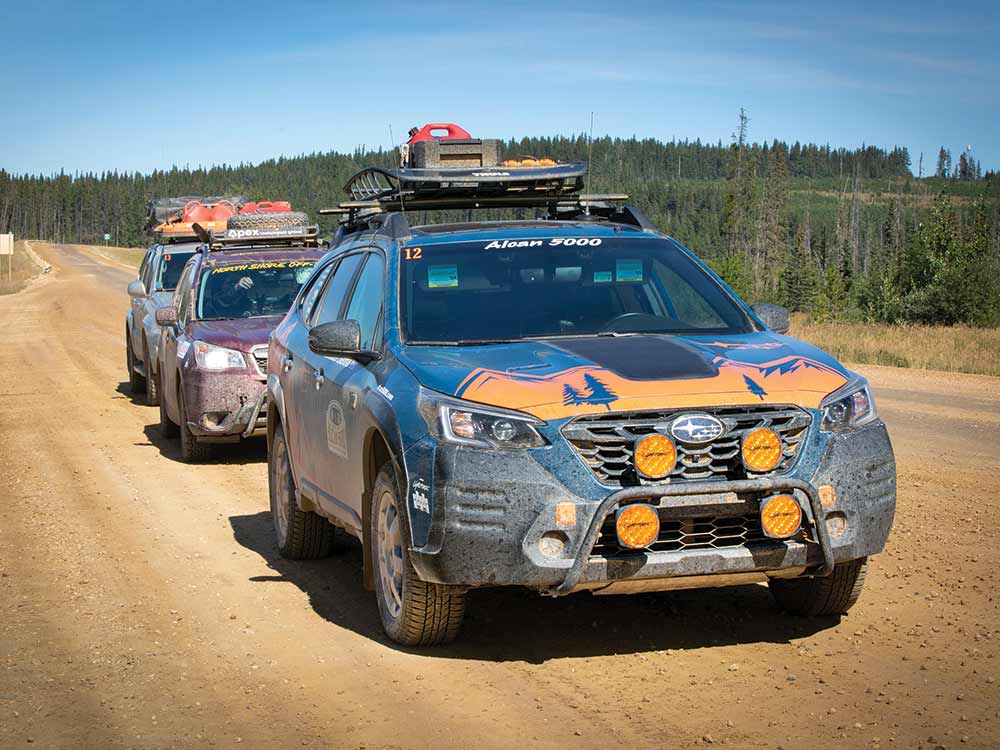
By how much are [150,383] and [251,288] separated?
403 centimetres

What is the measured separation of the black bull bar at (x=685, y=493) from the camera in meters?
5.10

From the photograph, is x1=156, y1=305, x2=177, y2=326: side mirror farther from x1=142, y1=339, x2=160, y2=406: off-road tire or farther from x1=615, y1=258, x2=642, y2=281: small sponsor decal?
x1=615, y1=258, x2=642, y2=281: small sponsor decal

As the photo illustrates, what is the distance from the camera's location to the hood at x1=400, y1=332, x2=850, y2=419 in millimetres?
5227

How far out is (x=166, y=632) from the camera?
640cm

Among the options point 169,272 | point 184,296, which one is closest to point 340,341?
point 184,296

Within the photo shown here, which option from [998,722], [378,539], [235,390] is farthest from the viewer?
[235,390]

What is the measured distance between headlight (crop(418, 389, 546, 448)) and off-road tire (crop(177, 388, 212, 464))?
7379 millimetres

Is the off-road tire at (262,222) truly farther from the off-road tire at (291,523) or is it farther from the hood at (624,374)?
the hood at (624,374)

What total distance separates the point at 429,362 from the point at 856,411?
1.82 m

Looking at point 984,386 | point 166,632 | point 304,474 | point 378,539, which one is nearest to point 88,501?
point 304,474

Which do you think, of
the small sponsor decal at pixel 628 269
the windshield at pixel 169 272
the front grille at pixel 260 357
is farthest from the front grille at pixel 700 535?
the windshield at pixel 169 272

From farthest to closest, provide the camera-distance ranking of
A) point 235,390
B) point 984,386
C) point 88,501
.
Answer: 1. point 984,386
2. point 235,390
3. point 88,501

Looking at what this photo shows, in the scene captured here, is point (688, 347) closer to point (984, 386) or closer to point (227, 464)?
point (227, 464)

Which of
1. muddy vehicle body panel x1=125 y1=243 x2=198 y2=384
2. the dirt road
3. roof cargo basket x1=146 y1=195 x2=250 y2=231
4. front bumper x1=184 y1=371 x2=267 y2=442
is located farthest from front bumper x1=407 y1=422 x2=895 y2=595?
roof cargo basket x1=146 y1=195 x2=250 y2=231
